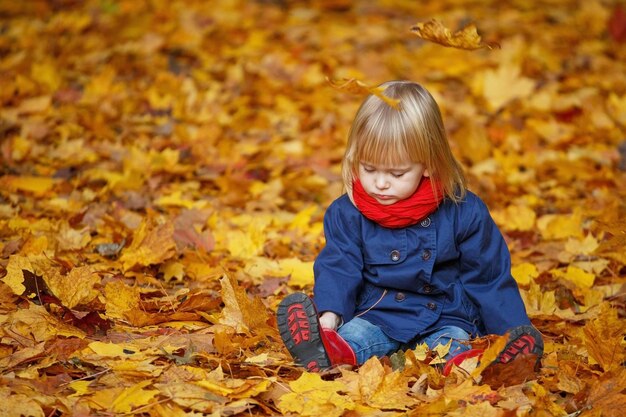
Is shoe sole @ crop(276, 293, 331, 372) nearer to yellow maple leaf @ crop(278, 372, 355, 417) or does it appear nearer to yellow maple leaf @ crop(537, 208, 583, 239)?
yellow maple leaf @ crop(278, 372, 355, 417)

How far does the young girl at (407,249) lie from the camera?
277cm

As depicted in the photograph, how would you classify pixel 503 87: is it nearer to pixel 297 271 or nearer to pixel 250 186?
pixel 250 186

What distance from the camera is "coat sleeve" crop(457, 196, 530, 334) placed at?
9.37 ft

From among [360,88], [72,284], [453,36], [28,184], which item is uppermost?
[453,36]

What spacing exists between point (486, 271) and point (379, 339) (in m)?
0.43

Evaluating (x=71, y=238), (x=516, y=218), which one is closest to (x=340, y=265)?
(x=71, y=238)

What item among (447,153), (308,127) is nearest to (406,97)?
(447,153)

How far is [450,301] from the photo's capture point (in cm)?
295

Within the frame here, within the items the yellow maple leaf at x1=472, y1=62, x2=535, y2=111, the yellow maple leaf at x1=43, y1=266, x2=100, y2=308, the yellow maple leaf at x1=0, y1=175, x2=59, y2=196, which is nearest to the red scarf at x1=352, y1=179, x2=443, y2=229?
the yellow maple leaf at x1=43, y1=266, x2=100, y2=308

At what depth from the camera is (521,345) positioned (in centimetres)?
256

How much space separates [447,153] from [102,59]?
4102mm

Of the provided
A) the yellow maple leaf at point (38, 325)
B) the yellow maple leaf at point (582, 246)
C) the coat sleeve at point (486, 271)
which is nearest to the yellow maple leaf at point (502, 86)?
the yellow maple leaf at point (582, 246)

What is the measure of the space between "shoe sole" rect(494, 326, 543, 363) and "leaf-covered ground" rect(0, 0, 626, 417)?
0.15 ft

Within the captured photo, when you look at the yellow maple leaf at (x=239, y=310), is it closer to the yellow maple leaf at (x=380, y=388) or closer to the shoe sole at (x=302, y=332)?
the shoe sole at (x=302, y=332)
